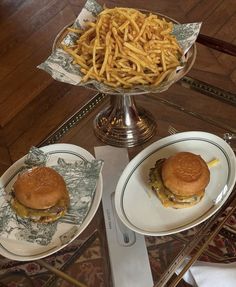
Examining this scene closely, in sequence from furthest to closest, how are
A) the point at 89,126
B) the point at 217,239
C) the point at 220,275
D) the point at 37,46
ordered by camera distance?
the point at 37,46 → the point at 217,239 → the point at 89,126 → the point at 220,275

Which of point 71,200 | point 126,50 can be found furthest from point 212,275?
point 126,50

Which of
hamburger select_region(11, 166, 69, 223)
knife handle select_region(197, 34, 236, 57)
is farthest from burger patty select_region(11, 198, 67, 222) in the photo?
knife handle select_region(197, 34, 236, 57)

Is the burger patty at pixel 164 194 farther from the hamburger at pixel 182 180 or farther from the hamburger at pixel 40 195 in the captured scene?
the hamburger at pixel 40 195

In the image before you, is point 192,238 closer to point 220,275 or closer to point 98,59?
point 220,275

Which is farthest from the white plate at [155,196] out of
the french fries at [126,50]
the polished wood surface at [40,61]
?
the polished wood surface at [40,61]

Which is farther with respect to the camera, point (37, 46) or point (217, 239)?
point (37, 46)

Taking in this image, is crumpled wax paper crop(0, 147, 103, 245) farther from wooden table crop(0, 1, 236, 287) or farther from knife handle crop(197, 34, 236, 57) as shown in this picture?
knife handle crop(197, 34, 236, 57)

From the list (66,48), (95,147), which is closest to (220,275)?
(95,147)
